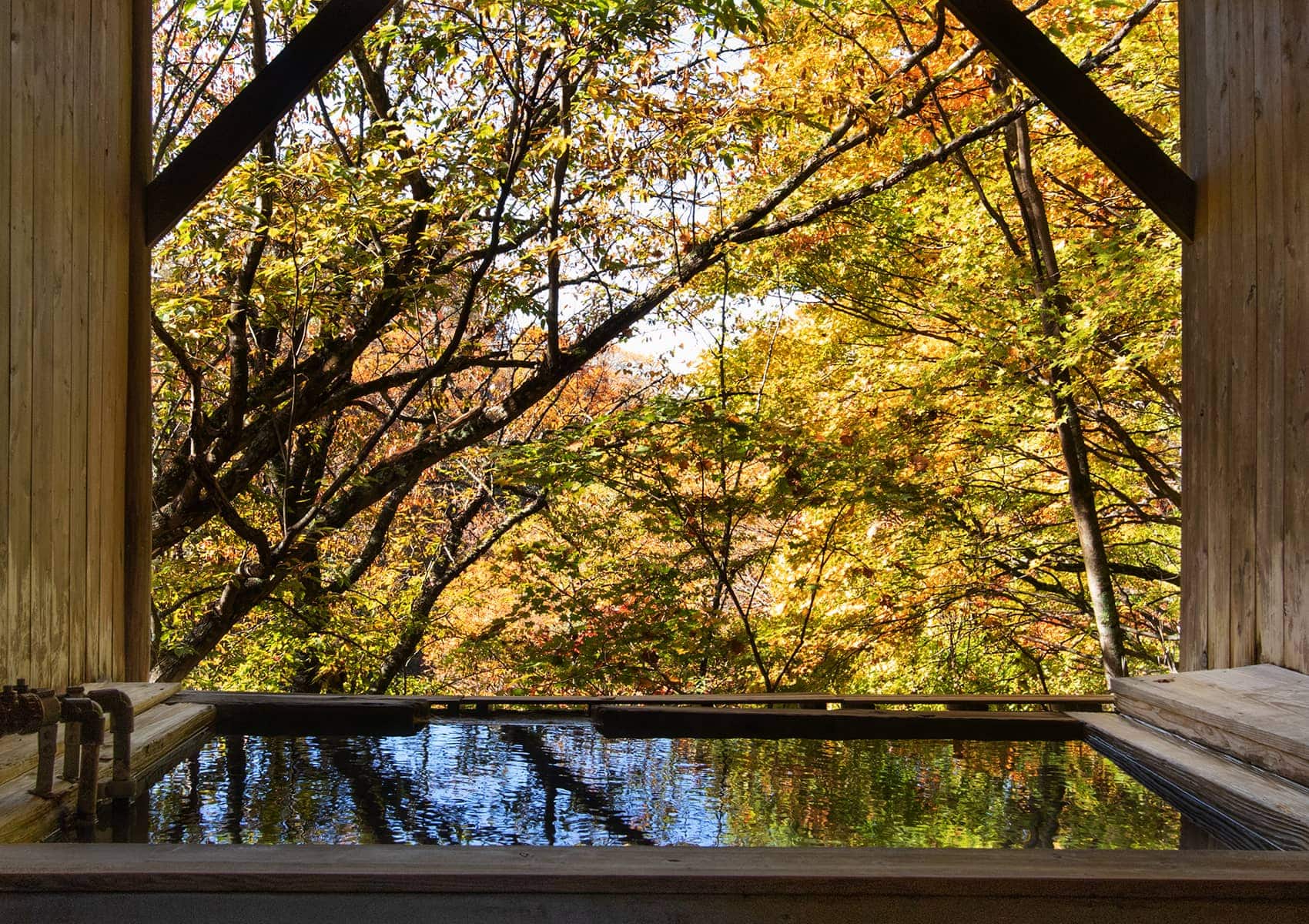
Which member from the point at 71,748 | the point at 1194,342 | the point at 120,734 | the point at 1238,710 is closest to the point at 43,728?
the point at 71,748

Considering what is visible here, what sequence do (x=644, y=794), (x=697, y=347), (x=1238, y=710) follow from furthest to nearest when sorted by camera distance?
(x=697, y=347)
(x=644, y=794)
(x=1238, y=710)

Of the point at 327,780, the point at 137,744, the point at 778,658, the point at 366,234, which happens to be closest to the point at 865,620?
the point at 778,658

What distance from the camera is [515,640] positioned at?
6.60 metres

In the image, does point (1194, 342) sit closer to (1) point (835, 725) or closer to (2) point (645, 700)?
(1) point (835, 725)

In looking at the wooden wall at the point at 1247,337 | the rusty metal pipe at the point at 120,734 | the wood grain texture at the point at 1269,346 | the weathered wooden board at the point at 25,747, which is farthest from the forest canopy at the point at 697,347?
the rusty metal pipe at the point at 120,734

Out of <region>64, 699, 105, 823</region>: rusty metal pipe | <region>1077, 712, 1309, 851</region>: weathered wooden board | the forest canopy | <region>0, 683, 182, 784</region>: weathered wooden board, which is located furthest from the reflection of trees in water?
the forest canopy

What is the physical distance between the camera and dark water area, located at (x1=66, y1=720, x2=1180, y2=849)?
2082 mm

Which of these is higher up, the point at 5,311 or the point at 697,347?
the point at 697,347

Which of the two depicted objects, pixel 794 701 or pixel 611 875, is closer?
pixel 611 875

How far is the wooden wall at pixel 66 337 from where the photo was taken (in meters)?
2.17

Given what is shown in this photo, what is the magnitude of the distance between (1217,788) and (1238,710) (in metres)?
0.27

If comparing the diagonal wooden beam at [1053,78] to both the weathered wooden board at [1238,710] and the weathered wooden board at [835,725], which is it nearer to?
the weathered wooden board at [1238,710]

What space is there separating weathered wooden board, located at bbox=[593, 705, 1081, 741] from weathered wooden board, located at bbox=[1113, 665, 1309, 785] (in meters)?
0.26

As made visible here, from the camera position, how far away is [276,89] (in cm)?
286
